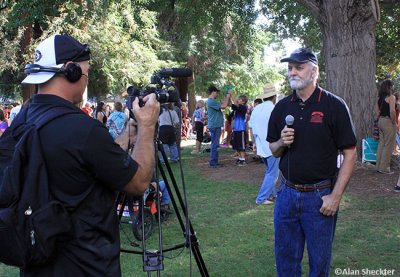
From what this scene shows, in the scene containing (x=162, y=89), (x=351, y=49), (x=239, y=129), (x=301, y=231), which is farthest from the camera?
(x=239, y=129)

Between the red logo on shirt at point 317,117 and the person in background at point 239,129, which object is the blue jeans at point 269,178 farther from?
the person in background at point 239,129

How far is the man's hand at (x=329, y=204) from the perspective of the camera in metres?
3.32

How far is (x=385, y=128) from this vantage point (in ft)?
32.4

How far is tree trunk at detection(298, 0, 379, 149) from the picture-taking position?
9648 mm

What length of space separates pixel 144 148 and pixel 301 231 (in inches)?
69.8

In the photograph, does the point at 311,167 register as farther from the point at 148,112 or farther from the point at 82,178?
the point at 82,178

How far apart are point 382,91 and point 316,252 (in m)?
7.33

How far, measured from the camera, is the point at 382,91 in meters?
9.89

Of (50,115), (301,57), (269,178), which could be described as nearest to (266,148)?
(269,178)

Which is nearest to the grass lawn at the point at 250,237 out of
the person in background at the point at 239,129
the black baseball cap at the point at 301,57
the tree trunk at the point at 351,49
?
the black baseball cap at the point at 301,57

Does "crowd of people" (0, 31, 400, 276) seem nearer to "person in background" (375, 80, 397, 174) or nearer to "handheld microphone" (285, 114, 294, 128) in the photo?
"handheld microphone" (285, 114, 294, 128)

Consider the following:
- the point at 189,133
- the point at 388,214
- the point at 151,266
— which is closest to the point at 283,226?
the point at 151,266

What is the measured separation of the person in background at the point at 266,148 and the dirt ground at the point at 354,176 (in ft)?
5.05

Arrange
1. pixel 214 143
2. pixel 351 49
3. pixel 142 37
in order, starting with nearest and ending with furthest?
pixel 351 49 < pixel 214 143 < pixel 142 37
